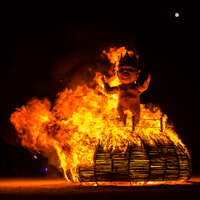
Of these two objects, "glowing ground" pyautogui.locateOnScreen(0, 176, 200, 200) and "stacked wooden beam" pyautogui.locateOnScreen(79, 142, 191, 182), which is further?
"stacked wooden beam" pyautogui.locateOnScreen(79, 142, 191, 182)

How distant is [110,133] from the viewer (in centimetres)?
1583

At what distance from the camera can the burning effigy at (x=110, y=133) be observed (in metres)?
15.1

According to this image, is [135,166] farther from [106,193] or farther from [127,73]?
[127,73]

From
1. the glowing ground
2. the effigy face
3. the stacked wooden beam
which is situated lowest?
the glowing ground

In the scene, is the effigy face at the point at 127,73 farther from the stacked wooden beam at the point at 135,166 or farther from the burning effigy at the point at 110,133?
the stacked wooden beam at the point at 135,166

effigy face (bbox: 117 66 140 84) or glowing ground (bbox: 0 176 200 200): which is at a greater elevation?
effigy face (bbox: 117 66 140 84)

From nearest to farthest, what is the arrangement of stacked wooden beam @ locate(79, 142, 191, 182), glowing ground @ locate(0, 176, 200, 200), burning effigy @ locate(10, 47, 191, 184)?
glowing ground @ locate(0, 176, 200, 200) < stacked wooden beam @ locate(79, 142, 191, 182) < burning effigy @ locate(10, 47, 191, 184)


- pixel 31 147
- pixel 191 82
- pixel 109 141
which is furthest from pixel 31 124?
pixel 191 82

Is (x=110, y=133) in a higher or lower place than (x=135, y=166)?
higher

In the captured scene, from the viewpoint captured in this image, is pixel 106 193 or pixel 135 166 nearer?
pixel 106 193

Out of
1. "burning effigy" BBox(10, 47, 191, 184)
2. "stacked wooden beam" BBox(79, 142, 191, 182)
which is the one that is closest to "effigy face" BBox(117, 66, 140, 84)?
"burning effigy" BBox(10, 47, 191, 184)

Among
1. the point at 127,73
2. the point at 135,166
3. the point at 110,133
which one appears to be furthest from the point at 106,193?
the point at 127,73

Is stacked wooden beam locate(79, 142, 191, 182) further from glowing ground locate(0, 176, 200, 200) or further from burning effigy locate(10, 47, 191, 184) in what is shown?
glowing ground locate(0, 176, 200, 200)

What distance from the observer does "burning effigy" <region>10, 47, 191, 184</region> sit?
15141 millimetres
